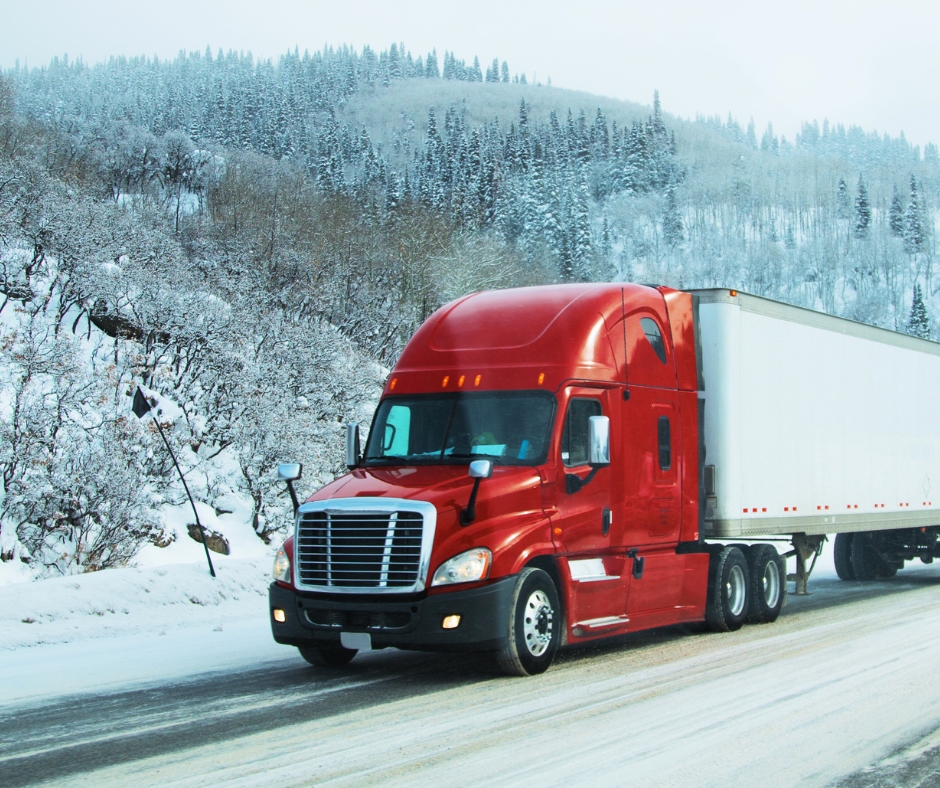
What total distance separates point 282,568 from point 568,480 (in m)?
2.70

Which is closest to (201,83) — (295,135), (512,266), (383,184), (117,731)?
(295,135)

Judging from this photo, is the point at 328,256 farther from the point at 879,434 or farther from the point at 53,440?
the point at 879,434

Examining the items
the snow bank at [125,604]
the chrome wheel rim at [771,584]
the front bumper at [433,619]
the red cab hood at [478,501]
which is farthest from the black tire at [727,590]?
the snow bank at [125,604]

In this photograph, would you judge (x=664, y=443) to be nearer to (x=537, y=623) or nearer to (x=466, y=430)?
(x=466, y=430)

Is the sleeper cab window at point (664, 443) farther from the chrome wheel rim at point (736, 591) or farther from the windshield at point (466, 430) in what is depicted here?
the chrome wheel rim at point (736, 591)

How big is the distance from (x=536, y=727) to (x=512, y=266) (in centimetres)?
5586

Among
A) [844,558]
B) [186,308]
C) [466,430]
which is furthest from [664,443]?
[186,308]

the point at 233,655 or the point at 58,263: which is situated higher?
the point at 58,263

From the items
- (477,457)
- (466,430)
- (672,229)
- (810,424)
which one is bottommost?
(477,457)

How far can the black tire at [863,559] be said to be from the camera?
20125 mm

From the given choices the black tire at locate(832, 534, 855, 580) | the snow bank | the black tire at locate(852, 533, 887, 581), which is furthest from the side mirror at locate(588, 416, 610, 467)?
the black tire at locate(852, 533, 887, 581)

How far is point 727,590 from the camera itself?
1272cm

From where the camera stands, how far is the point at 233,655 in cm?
1098

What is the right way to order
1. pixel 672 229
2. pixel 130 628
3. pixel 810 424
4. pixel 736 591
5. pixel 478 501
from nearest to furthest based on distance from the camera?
pixel 478 501
pixel 130 628
pixel 736 591
pixel 810 424
pixel 672 229
